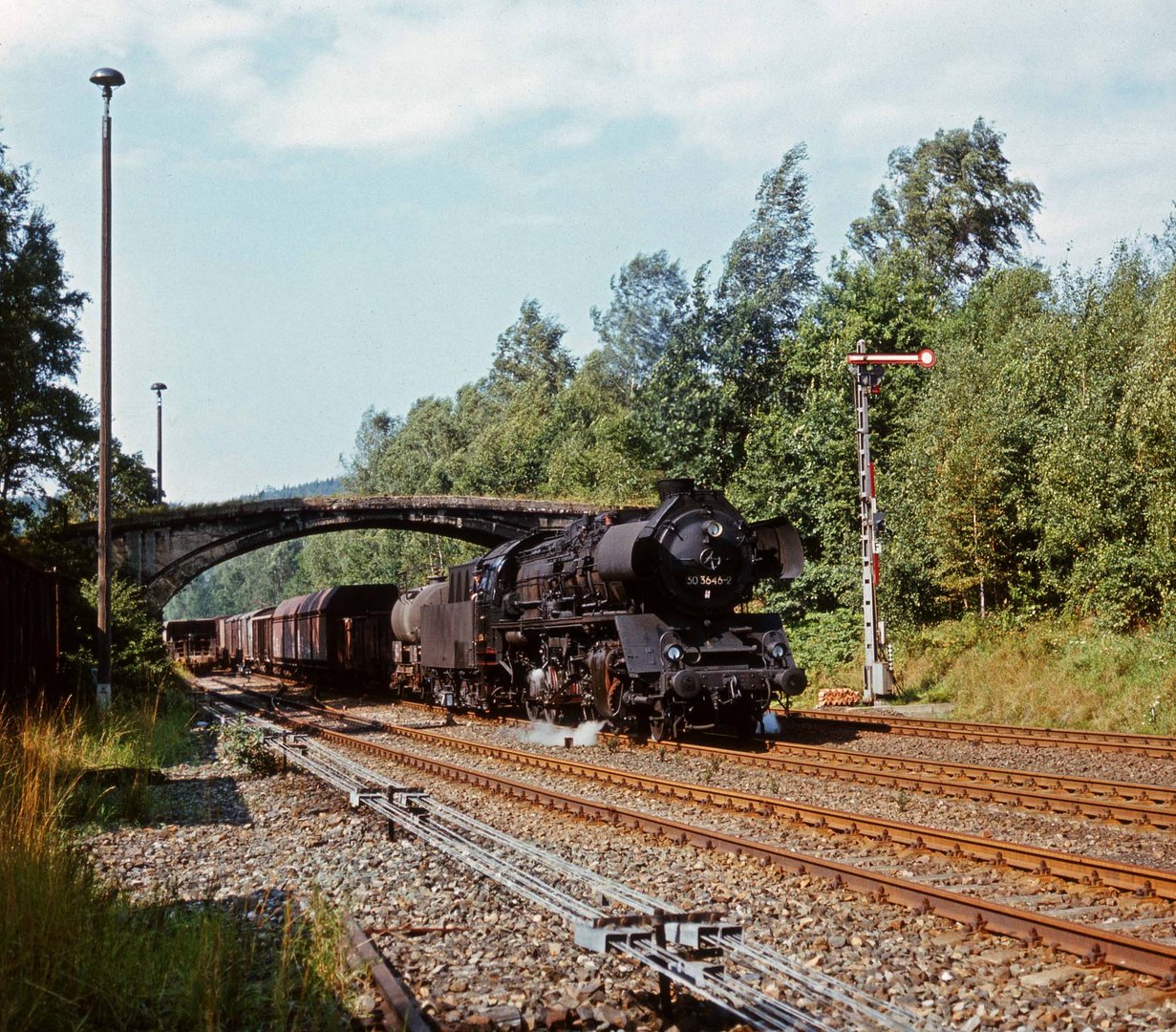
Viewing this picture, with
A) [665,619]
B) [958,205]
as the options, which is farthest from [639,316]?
[665,619]

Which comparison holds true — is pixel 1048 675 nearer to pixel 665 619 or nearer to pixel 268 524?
pixel 665 619

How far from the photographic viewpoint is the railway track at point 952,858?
19.3 ft

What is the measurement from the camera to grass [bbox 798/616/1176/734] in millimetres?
17766

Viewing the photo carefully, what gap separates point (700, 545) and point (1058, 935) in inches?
398

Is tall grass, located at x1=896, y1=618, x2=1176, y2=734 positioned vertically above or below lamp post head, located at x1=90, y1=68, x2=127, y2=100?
below

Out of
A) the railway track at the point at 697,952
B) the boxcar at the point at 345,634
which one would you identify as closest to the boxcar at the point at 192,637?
the boxcar at the point at 345,634

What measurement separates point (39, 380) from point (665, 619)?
94.4 feet

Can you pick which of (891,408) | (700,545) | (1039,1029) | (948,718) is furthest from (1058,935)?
(891,408)

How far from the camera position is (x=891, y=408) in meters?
33.4

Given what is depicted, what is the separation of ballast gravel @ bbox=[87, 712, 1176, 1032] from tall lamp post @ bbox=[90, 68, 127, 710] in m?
10.3

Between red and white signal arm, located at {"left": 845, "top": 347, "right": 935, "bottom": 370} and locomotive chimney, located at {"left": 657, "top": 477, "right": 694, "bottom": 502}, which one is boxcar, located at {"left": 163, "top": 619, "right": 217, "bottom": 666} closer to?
red and white signal arm, located at {"left": 845, "top": 347, "right": 935, "bottom": 370}

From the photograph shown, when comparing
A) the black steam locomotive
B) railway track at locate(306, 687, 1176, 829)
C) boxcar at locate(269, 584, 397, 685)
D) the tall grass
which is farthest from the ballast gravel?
boxcar at locate(269, 584, 397, 685)

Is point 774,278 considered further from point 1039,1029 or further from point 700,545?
point 1039,1029

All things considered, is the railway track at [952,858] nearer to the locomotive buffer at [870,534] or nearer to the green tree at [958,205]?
the locomotive buffer at [870,534]
